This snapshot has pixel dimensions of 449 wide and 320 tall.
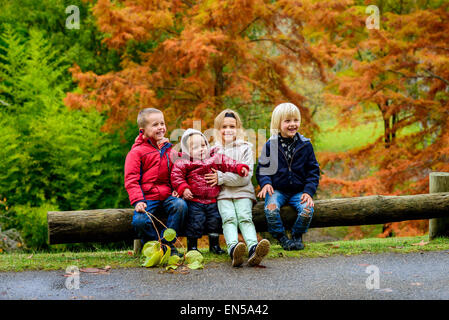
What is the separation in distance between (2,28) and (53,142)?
3.91 meters

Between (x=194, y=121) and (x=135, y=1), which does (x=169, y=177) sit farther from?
(x=135, y=1)

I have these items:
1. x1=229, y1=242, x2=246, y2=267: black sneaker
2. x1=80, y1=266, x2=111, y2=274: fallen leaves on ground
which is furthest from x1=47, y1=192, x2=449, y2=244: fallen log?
x1=229, y1=242, x2=246, y2=267: black sneaker

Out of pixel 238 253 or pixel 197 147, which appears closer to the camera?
pixel 238 253

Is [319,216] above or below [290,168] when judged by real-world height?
below

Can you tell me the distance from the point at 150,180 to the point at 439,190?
10.4 ft

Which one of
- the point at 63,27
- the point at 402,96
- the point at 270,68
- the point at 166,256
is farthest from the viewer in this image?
the point at 63,27

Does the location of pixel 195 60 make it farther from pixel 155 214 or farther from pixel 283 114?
pixel 155 214

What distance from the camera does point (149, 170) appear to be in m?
4.07

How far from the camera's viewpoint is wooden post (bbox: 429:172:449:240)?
497 cm

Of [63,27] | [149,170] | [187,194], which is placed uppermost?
[63,27]

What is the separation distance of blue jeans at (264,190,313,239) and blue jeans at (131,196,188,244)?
0.82 meters

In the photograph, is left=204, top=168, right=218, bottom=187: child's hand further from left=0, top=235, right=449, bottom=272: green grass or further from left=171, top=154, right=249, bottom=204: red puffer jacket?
left=0, top=235, right=449, bottom=272: green grass

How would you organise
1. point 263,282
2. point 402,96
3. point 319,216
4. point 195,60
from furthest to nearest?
1. point 402,96
2. point 195,60
3. point 319,216
4. point 263,282

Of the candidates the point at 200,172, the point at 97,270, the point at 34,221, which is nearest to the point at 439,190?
the point at 200,172
